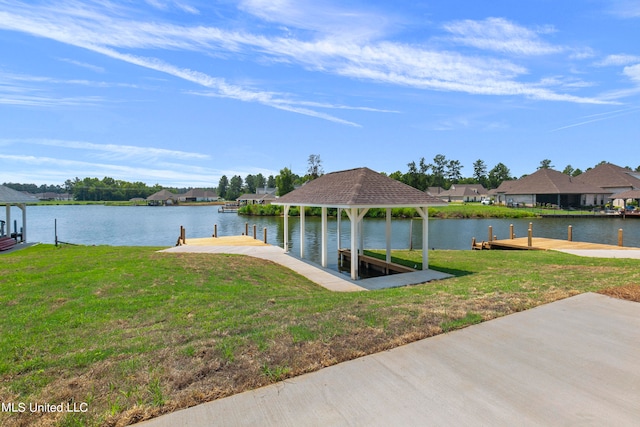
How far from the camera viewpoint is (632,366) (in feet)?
12.1

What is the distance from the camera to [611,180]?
57531mm

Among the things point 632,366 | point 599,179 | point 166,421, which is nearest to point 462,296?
point 632,366

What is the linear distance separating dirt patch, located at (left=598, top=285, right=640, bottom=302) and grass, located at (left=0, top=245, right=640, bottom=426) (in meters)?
0.19

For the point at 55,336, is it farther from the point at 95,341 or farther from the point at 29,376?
the point at 29,376

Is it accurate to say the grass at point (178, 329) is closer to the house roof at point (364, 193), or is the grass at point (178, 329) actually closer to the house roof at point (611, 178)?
the house roof at point (364, 193)

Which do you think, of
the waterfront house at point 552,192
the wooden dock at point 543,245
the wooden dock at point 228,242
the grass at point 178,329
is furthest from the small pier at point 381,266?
the waterfront house at point 552,192

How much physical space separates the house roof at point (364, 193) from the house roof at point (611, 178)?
203 feet

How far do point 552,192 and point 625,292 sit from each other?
57.8m

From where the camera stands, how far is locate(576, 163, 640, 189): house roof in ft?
185

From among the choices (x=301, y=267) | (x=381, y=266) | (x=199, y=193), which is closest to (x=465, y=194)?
(x=381, y=266)


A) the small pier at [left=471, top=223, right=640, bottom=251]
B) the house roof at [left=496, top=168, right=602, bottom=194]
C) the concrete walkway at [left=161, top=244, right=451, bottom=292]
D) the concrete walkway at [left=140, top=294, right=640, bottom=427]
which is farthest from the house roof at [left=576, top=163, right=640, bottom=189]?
the concrete walkway at [left=140, top=294, right=640, bottom=427]

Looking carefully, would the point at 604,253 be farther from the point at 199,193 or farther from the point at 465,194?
the point at 199,193

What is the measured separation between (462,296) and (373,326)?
A: 102 inches

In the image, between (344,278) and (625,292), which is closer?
(625,292)
